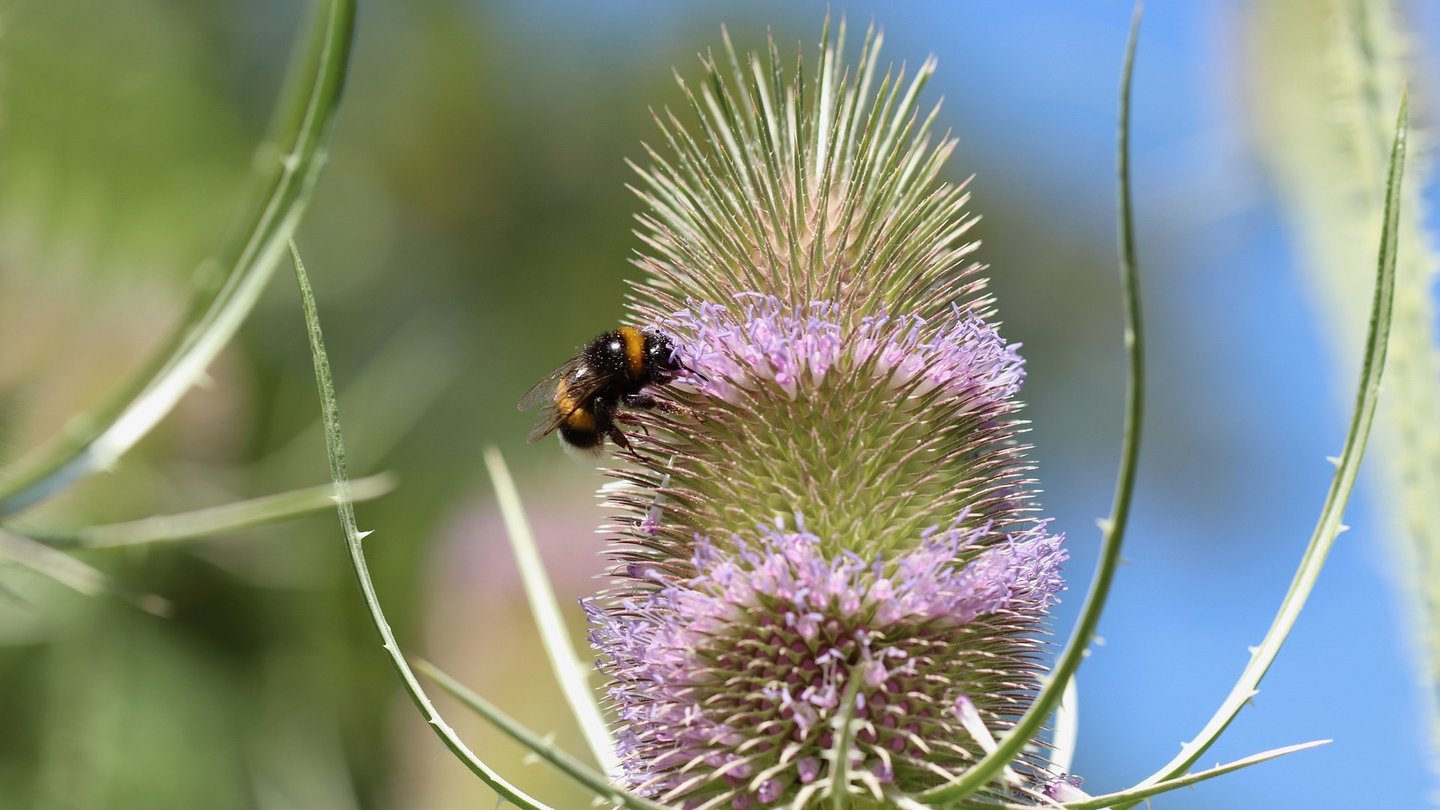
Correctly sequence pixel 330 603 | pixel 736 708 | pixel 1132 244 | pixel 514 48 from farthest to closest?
1. pixel 514 48
2. pixel 330 603
3. pixel 736 708
4. pixel 1132 244

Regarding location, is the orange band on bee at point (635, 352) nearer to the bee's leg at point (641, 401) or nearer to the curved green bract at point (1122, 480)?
the bee's leg at point (641, 401)

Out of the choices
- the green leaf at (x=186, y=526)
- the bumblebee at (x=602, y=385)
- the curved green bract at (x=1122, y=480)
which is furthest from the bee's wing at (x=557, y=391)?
the curved green bract at (x=1122, y=480)

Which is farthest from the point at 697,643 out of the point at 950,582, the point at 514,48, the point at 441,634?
the point at 514,48

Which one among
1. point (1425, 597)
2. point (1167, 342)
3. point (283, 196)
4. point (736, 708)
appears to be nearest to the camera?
point (736, 708)

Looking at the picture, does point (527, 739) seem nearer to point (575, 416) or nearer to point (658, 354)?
point (658, 354)

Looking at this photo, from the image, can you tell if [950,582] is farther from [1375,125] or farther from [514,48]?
[514,48]

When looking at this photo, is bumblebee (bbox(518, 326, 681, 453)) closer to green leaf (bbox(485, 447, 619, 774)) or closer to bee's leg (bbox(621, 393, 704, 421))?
bee's leg (bbox(621, 393, 704, 421))
